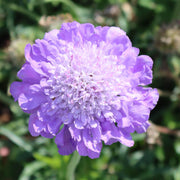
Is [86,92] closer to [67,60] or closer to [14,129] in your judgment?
[67,60]

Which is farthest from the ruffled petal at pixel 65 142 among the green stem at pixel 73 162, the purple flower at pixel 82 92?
the green stem at pixel 73 162

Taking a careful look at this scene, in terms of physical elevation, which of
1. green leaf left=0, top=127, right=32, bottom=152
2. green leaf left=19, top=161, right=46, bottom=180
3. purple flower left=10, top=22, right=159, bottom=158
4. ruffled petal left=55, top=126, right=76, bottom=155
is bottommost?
green leaf left=19, top=161, right=46, bottom=180

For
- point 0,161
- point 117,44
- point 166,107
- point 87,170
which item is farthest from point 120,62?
point 0,161

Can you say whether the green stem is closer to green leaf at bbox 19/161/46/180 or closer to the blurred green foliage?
the blurred green foliage

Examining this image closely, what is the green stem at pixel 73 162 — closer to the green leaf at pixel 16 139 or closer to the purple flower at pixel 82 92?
the purple flower at pixel 82 92

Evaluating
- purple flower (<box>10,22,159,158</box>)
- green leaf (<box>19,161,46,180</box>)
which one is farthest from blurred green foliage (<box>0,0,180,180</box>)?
purple flower (<box>10,22,159,158</box>)

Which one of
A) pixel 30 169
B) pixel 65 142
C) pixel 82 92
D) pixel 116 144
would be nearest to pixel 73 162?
pixel 65 142
